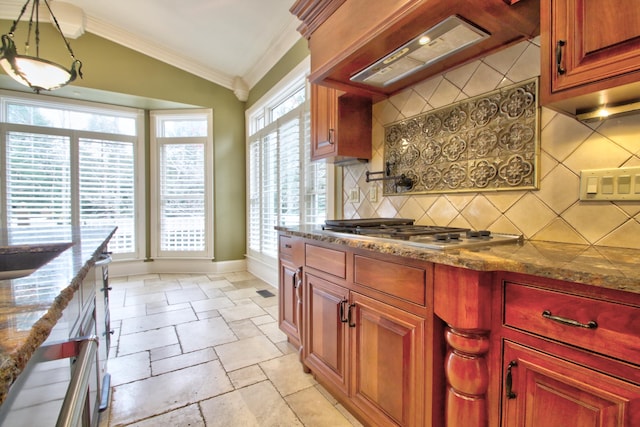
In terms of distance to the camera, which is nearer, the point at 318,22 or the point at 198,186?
the point at 318,22

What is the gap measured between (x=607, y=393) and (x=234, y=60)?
4665mm

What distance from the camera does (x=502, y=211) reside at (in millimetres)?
1427

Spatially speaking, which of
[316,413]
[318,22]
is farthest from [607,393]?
[318,22]

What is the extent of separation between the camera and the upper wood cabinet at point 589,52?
85 cm

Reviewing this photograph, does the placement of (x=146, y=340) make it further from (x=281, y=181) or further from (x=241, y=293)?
(x=281, y=181)

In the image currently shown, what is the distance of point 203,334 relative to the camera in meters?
2.48

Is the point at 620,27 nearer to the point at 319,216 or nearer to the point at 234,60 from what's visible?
the point at 319,216

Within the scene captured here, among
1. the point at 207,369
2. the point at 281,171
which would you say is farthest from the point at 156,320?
the point at 281,171

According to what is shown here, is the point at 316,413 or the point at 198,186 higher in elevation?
Result: the point at 198,186

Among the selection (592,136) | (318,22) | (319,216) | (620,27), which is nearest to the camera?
(620,27)

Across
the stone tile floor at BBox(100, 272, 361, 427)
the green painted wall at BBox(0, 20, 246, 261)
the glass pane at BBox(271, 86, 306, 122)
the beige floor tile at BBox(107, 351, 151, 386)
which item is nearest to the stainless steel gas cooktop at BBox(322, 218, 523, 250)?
the stone tile floor at BBox(100, 272, 361, 427)

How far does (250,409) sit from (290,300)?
0.72 metres

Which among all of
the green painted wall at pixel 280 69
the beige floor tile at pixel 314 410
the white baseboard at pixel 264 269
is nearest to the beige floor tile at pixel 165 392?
the beige floor tile at pixel 314 410

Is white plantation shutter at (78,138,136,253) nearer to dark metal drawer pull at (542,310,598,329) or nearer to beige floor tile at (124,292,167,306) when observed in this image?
beige floor tile at (124,292,167,306)
